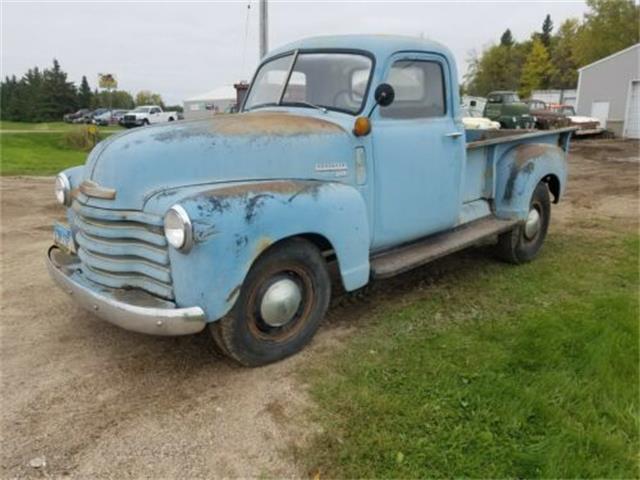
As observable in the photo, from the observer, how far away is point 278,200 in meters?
3.22

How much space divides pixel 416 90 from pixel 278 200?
1.86 metres

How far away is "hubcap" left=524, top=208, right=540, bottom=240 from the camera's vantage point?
5.74 meters

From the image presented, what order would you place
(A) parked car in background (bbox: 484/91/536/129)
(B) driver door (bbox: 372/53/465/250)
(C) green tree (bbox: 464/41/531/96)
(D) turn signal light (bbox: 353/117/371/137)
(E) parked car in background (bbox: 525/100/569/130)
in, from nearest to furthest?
1. (D) turn signal light (bbox: 353/117/371/137)
2. (B) driver door (bbox: 372/53/465/250)
3. (A) parked car in background (bbox: 484/91/536/129)
4. (E) parked car in background (bbox: 525/100/569/130)
5. (C) green tree (bbox: 464/41/531/96)

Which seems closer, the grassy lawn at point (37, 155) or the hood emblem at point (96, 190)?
the hood emblem at point (96, 190)

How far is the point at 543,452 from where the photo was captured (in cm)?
264

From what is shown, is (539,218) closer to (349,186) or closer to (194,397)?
(349,186)

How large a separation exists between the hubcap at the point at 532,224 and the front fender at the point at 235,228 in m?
3.05

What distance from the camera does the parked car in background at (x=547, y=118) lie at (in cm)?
2264

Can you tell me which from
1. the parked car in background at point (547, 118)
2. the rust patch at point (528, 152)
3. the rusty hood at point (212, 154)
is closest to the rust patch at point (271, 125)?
the rusty hood at point (212, 154)

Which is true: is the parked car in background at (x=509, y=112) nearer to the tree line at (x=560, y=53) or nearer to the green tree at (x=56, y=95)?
the tree line at (x=560, y=53)

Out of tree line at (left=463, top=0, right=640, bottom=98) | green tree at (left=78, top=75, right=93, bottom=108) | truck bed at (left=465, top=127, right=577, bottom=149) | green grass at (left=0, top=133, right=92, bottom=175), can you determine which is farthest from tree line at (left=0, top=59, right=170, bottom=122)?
truck bed at (left=465, top=127, right=577, bottom=149)

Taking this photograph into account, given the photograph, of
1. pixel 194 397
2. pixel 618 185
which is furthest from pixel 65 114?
pixel 194 397

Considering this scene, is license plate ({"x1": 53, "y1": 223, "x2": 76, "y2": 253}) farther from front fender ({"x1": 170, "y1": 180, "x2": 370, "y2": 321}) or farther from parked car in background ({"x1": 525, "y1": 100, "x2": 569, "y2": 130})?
parked car in background ({"x1": 525, "y1": 100, "x2": 569, "y2": 130})

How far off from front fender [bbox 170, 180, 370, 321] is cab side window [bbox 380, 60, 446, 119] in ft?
3.72
